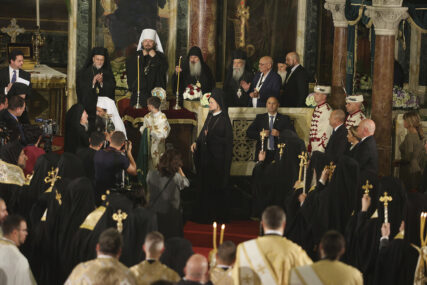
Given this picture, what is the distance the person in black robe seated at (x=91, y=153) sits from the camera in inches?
523

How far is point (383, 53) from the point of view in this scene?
53.6 feet

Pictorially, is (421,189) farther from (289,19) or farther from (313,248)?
(289,19)

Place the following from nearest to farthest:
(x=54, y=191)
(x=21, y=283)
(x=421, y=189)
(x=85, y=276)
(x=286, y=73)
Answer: (x=85, y=276) → (x=21, y=283) → (x=54, y=191) → (x=421, y=189) → (x=286, y=73)

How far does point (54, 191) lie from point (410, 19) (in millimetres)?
7500

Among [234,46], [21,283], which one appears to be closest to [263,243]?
[21,283]

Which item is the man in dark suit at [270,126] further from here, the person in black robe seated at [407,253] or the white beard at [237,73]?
the person in black robe seated at [407,253]

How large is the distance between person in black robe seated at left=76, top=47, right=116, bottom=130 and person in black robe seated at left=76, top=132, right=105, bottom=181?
361 centimetres

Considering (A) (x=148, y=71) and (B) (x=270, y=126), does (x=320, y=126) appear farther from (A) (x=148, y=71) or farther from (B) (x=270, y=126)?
(A) (x=148, y=71)

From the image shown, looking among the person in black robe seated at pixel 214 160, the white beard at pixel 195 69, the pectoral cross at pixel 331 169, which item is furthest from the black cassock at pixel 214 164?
the white beard at pixel 195 69

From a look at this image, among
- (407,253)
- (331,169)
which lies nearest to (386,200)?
(407,253)

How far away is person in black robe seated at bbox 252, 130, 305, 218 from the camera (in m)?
14.4

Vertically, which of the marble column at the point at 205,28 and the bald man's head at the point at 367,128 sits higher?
the marble column at the point at 205,28

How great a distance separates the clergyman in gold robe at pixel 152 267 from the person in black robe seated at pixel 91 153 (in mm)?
4154

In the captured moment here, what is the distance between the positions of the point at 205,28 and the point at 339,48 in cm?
278
